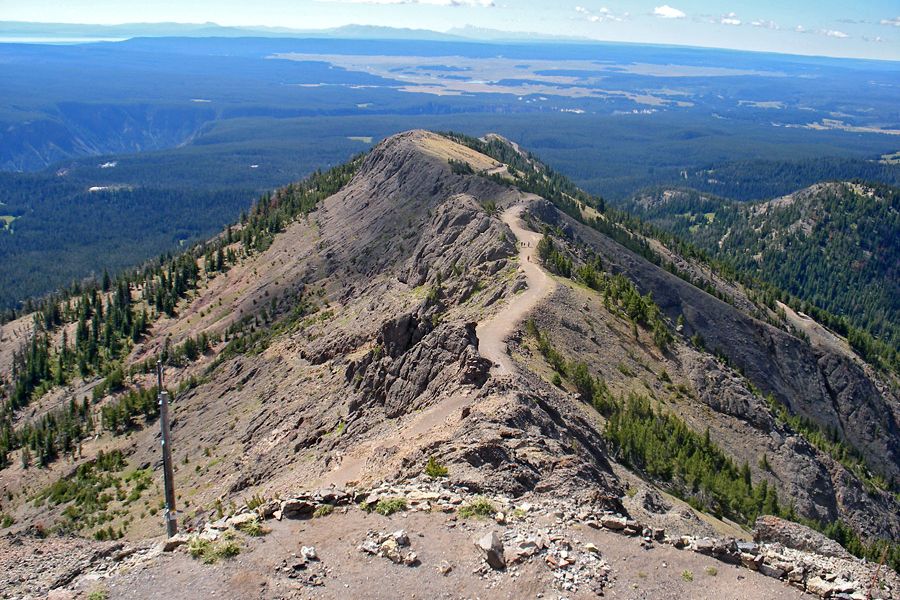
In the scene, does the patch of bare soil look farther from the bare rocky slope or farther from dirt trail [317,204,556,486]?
dirt trail [317,204,556,486]

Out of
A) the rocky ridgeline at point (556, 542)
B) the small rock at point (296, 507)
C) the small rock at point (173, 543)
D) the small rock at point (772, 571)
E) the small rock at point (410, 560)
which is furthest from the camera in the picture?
the small rock at point (296, 507)

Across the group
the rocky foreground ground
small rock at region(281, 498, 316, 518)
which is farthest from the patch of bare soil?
small rock at region(281, 498, 316, 518)

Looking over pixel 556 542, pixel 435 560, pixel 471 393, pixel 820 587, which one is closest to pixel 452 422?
pixel 471 393

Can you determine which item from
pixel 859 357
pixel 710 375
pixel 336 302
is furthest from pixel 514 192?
pixel 859 357

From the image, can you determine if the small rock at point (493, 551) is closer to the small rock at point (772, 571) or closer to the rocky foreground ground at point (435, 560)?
the rocky foreground ground at point (435, 560)

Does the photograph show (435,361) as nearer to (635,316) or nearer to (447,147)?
(635,316)

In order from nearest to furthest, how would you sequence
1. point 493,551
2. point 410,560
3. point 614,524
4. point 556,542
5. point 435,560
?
point 493,551, point 410,560, point 435,560, point 556,542, point 614,524

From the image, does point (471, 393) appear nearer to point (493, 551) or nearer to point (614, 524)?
point (614, 524)

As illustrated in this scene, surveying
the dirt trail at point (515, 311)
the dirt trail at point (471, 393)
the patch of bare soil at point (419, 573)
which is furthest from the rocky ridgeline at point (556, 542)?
the dirt trail at point (515, 311)
